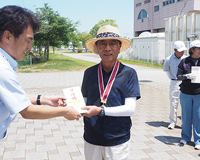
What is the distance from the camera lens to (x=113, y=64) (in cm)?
237

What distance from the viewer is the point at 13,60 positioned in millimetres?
1788

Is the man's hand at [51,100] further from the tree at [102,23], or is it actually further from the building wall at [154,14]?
the tree at [102,23]

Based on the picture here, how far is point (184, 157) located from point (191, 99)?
109 cm

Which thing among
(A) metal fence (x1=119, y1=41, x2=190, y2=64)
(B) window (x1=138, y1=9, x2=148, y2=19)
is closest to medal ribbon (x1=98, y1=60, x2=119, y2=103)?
(A) metal fence (x1=119, y1=41, x2=190, y2=64)

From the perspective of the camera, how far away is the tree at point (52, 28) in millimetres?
24766

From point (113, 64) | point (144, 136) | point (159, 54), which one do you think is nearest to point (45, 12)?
point (159, 54)

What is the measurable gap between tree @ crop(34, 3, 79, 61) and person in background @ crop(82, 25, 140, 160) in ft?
76.0

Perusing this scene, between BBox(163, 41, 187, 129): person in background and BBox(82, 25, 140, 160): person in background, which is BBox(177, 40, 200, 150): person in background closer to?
BBox(163, 41, 187, 129): person in background

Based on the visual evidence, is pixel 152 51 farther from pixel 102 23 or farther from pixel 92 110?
pixel 102 23

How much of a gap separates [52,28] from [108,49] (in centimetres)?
2376

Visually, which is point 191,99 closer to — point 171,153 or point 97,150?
point 171,153

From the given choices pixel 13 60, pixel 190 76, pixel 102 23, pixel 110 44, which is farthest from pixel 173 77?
pixel 102 23

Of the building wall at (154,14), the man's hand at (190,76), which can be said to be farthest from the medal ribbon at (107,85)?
the building wall at (154,14)

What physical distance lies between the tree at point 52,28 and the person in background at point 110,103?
23.2 meters
